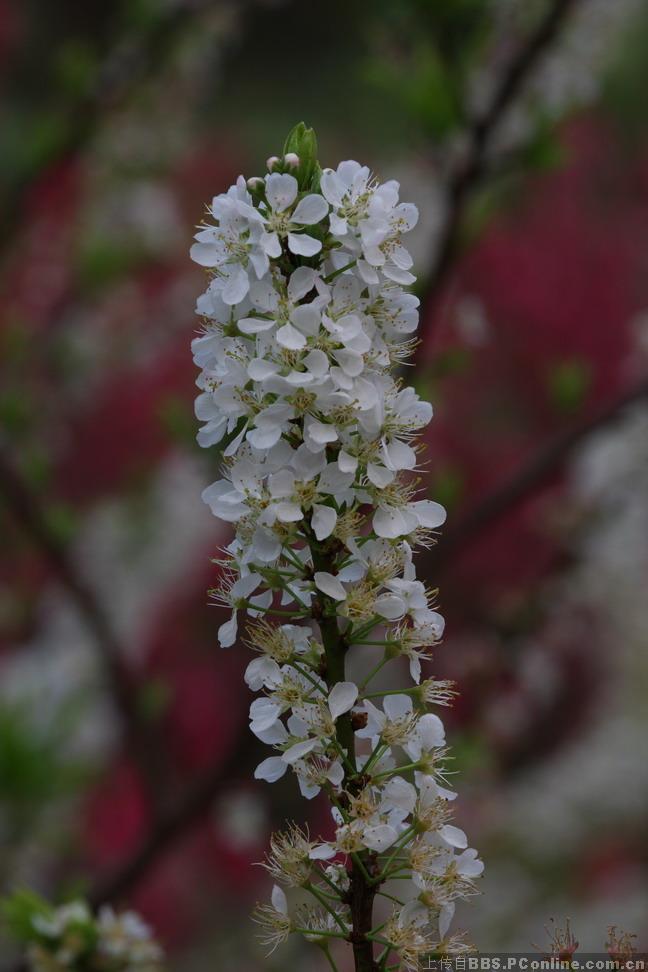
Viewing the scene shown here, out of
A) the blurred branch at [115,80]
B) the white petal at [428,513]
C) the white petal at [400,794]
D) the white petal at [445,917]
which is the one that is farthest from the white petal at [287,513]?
the blurred branch at [115,80]

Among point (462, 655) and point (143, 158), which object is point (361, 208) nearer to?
point (462, 655)

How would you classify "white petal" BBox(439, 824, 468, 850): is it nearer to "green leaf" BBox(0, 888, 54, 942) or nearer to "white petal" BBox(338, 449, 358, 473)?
"white petal" BBox(338, 449, 358, 473)

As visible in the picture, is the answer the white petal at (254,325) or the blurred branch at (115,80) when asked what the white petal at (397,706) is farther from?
the blurred branch at (115,80)

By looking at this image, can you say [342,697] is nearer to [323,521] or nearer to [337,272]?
[323,521]

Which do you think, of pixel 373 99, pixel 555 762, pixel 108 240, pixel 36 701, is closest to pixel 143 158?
pixel 108 240

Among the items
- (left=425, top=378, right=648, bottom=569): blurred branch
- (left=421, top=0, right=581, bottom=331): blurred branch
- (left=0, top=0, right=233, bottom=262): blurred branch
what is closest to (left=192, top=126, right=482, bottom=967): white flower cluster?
(left=421, top=0, right=581, bottom=331): blurred branch

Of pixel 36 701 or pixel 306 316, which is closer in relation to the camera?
pixel 306 316
